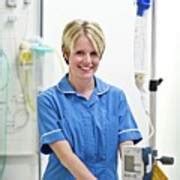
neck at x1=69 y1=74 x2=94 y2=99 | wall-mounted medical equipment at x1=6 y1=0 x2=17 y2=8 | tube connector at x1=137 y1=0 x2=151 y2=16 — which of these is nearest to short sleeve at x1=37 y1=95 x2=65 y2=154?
neck at x1=69 y1=74 x2=94 y2=99

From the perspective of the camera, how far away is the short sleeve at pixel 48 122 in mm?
1765

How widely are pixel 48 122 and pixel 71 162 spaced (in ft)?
0.63

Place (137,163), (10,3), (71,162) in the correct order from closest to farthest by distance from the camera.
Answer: (137,163) → (71,162) → (10,3)

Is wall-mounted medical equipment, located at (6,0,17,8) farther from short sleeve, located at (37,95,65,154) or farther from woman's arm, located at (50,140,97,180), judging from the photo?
woman's arm, located at (50,140,97,180)

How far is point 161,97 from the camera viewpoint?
9.44 feet

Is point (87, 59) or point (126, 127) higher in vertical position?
point (87, 59)

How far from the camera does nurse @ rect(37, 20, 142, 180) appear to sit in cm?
178

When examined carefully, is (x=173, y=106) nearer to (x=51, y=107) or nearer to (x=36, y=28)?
(x=36, y=28)

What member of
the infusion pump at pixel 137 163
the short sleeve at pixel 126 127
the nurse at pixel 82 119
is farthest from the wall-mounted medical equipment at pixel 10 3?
the infusion pump at pixel 137 163

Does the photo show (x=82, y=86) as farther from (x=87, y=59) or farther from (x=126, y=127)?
(x=126, y=127)

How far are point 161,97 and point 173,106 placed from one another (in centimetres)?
11

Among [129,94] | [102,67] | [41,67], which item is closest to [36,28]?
[41,67]

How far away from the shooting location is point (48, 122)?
1.79 m

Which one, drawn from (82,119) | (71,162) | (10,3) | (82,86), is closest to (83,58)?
(82,86)
